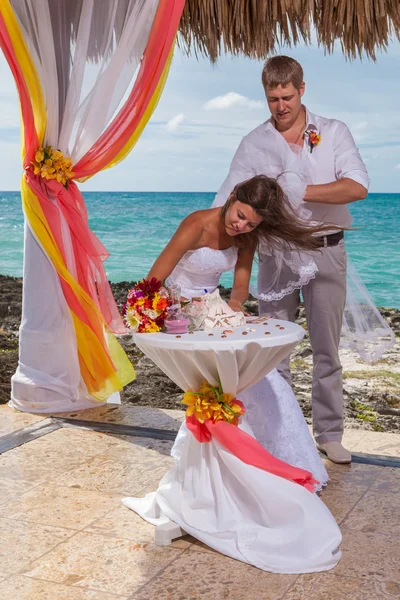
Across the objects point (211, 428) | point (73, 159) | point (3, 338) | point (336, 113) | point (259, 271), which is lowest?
point (3, 338)

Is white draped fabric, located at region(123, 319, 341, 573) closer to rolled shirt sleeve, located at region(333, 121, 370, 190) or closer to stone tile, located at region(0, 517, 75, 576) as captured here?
stone tile, located at region(0, 517, 75, 576)

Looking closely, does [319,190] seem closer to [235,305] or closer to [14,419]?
[235,305]

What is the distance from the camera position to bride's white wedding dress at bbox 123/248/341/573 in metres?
2.54

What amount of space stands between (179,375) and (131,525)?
54 cm

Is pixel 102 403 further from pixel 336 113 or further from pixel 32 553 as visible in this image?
pixel 336 113

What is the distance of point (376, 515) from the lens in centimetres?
288

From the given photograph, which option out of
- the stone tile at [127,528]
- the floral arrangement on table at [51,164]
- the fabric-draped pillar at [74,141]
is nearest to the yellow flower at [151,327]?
the stone tile at [127,528]

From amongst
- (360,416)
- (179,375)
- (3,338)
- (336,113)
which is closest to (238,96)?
(336,113)

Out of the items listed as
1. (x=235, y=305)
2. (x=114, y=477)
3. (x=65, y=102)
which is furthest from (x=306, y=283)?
(x=65, y=102)

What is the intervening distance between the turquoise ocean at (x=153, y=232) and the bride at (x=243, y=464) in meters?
11.9

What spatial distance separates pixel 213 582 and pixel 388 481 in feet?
3.44

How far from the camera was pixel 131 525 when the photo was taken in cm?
283

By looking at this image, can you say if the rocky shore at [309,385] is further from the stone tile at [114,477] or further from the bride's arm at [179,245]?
the bride's arm at [179,245]

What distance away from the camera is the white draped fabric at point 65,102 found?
392 cm
